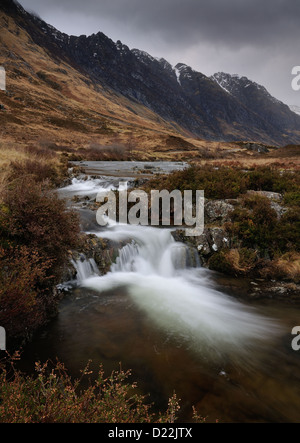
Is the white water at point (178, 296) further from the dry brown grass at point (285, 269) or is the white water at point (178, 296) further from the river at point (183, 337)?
the dry brown grass at point (285, 269)

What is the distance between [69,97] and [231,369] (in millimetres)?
147499

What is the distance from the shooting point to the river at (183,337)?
4.67 meters

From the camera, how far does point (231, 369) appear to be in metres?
5.43

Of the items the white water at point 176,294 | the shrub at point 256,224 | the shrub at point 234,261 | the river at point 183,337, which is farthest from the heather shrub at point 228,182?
the river at point 183,337

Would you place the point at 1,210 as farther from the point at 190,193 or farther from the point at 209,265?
the point at 190,193

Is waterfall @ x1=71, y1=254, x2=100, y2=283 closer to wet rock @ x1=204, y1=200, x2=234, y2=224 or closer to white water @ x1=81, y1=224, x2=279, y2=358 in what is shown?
white water @ x1=81, y1=224, x2=279, y2=358

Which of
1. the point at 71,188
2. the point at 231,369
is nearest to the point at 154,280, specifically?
the point at 231,369

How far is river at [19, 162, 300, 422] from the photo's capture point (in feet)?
15.3

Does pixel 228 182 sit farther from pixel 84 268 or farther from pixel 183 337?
pixel 183 337

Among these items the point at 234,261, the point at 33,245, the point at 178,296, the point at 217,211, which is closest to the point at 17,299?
the point at 33,245

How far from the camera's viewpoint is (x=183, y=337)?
21.2 feet

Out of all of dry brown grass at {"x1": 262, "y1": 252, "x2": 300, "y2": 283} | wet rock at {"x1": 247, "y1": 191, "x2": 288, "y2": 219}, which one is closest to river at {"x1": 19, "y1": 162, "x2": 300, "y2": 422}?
dry brown grass at {"x1": 262, "y1": 252, "x2": 300, "y2": 283}

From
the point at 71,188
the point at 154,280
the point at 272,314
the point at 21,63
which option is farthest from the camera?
the point at 21,63

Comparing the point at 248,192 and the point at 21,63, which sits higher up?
the point at 21,63
